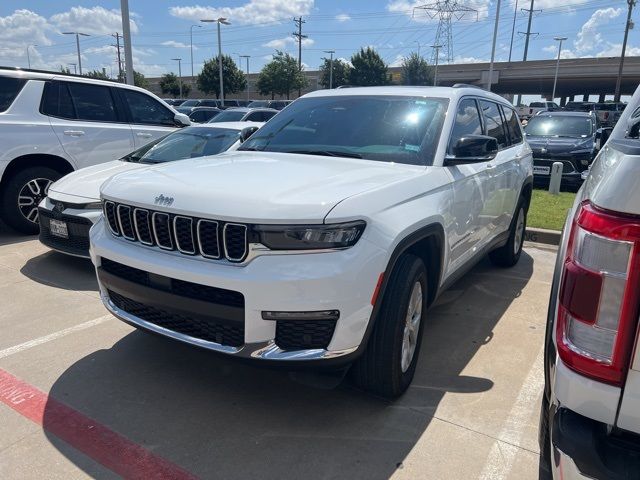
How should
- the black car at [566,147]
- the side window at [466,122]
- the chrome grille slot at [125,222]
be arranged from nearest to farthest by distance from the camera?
the chrome grille slot at [125,222] < the side window at [466,122] < the black car at [566,147]

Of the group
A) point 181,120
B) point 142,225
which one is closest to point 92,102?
point 181,120

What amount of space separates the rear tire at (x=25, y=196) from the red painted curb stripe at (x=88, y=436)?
13.0 ft

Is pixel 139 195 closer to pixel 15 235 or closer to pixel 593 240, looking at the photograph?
pixel 593 240

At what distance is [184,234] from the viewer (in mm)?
2723

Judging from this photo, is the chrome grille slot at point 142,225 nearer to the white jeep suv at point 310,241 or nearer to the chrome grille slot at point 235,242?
the white jeep suv at point 310,241

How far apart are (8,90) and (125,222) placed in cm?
488

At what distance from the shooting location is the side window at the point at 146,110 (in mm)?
7779

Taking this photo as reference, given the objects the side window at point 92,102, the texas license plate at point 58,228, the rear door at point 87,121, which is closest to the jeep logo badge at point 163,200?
the texas license plate at point 58,228

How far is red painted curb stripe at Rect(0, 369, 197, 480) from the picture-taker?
98.9 inches

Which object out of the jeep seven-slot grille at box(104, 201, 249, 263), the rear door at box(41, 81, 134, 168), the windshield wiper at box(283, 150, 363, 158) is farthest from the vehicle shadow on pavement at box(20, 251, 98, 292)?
the windshield wiper at box(283, 150, 363, 158)

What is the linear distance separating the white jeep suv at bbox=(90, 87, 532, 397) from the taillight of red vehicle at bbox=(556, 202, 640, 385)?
3.56 feet

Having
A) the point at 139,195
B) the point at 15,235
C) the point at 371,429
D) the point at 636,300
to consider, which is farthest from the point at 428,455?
the point at 15,235

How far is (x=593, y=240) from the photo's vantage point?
1540 millimetres

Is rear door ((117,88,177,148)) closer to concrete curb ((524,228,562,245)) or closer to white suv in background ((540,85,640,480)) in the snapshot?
concrete curb ((524,228,562,245))
